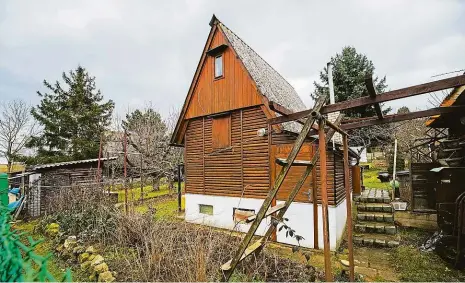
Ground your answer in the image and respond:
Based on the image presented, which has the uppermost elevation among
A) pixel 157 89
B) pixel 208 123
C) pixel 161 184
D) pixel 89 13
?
pixel 157 89

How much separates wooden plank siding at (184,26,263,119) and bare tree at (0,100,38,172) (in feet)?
75.6

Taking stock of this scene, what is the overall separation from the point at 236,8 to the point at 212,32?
5.15 ft

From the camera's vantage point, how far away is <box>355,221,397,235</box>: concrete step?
773 centimetres

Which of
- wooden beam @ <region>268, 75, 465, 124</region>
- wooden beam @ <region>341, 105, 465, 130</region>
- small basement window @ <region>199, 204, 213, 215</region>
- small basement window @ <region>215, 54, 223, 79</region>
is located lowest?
small basement window @ <region>199, 204, 213, 215</region>

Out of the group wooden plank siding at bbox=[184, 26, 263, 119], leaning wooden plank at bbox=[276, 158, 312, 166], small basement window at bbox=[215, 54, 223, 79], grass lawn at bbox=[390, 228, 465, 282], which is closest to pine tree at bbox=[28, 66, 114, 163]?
wooden plank siding at bbox=[184, 26, 263, 119]

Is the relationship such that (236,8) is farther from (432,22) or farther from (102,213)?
(102,213)

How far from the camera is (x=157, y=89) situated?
30.4 metres

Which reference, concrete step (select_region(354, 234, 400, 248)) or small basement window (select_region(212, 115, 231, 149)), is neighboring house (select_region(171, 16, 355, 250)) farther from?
concrete step (select_region(354, 234, 400, 248))

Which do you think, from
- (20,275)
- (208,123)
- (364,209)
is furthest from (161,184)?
(20,275)

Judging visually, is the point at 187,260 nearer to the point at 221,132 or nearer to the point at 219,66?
the point at 221,132

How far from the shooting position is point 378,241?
7.07 meters

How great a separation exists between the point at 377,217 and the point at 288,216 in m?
3.18

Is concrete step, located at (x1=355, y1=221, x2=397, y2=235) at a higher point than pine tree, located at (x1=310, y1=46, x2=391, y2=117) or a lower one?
lower

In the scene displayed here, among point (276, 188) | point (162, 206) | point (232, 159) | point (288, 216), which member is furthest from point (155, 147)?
point (276, 188)
